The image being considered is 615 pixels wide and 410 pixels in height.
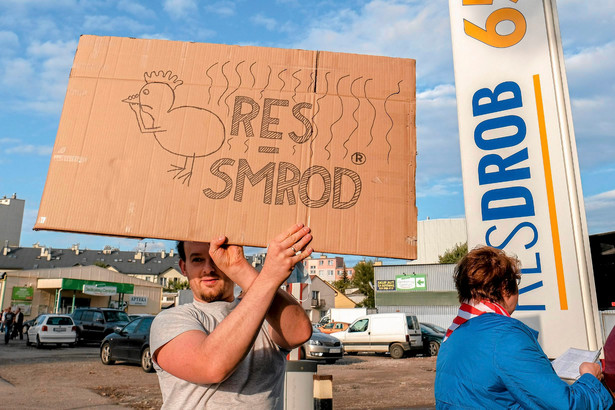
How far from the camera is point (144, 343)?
14.2 m

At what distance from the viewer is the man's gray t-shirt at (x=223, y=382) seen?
178 centimetres

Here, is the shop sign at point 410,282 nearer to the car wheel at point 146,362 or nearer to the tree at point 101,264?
the car wheel at point 146,362

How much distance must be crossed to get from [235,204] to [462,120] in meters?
2.07

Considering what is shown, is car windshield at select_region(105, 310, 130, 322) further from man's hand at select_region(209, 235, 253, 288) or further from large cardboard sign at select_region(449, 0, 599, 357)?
man's hand at select_region(209, 235, 253, 288)

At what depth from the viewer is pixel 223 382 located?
5.98 ft

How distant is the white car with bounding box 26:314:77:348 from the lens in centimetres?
2188

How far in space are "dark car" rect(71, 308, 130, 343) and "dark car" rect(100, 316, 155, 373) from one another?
730 cm

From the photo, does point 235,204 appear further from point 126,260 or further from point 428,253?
point 126,260

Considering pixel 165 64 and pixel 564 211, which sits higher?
pixel 165 64

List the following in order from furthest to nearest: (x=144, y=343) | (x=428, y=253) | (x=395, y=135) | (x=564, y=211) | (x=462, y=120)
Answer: (x=428, y=253) < (x=144, y=343) < (x=462, y=120) < (x=564, y=211) < (x=395, y=135)

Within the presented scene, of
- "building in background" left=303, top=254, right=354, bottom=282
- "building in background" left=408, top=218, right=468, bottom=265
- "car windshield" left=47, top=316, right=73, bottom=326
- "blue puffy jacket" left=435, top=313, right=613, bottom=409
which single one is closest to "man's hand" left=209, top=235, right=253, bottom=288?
"blue puffy jacket" left=435, top=313, right=613, bottom=409

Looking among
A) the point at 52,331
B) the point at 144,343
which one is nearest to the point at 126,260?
the point at 52,331

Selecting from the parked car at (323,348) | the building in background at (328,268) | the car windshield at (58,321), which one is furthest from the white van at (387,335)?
the building in background at (328,268)

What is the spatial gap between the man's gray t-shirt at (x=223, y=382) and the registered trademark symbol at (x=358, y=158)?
776 millimetres
